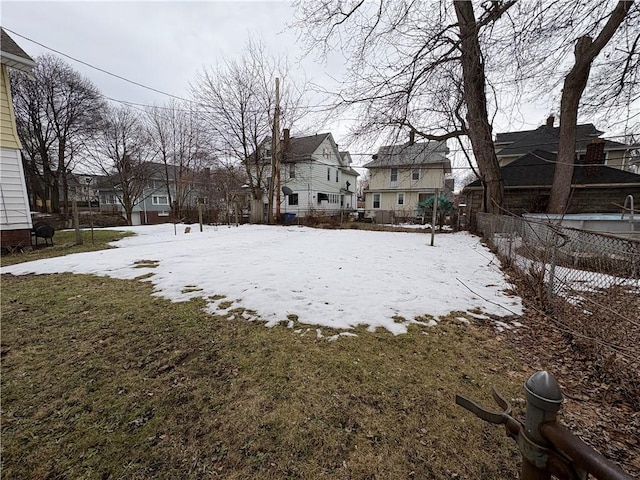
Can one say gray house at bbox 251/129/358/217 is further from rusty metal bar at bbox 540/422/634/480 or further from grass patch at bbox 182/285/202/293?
rusty metal bar at bbox 540/422/634/480

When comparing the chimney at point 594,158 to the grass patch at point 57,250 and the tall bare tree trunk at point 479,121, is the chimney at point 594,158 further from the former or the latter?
the grass patch at point 57,250

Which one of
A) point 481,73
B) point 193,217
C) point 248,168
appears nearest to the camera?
point 481,73

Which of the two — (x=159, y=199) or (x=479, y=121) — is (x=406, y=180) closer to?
(x=479, y=121)

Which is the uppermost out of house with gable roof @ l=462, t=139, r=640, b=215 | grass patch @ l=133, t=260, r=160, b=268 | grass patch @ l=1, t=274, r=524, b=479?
house with gable roof @ l=462, t=139, r=640, b=215

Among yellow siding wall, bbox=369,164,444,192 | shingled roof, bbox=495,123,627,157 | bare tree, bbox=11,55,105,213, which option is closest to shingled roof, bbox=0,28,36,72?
bare tree, bbox=11,55,105,213

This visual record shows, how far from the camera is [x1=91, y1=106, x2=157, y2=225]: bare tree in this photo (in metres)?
22.3

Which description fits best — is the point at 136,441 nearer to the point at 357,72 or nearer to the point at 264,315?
the point at 264,315

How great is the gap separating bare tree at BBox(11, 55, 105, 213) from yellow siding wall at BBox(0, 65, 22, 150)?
15.9 m

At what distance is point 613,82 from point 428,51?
651 centimetres

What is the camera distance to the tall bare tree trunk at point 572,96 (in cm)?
773

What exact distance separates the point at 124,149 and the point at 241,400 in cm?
2765

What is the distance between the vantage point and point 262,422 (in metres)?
1.87

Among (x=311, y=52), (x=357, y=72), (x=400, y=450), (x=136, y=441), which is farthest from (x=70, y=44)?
(x=400, y=450)

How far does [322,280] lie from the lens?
16.2 ft
